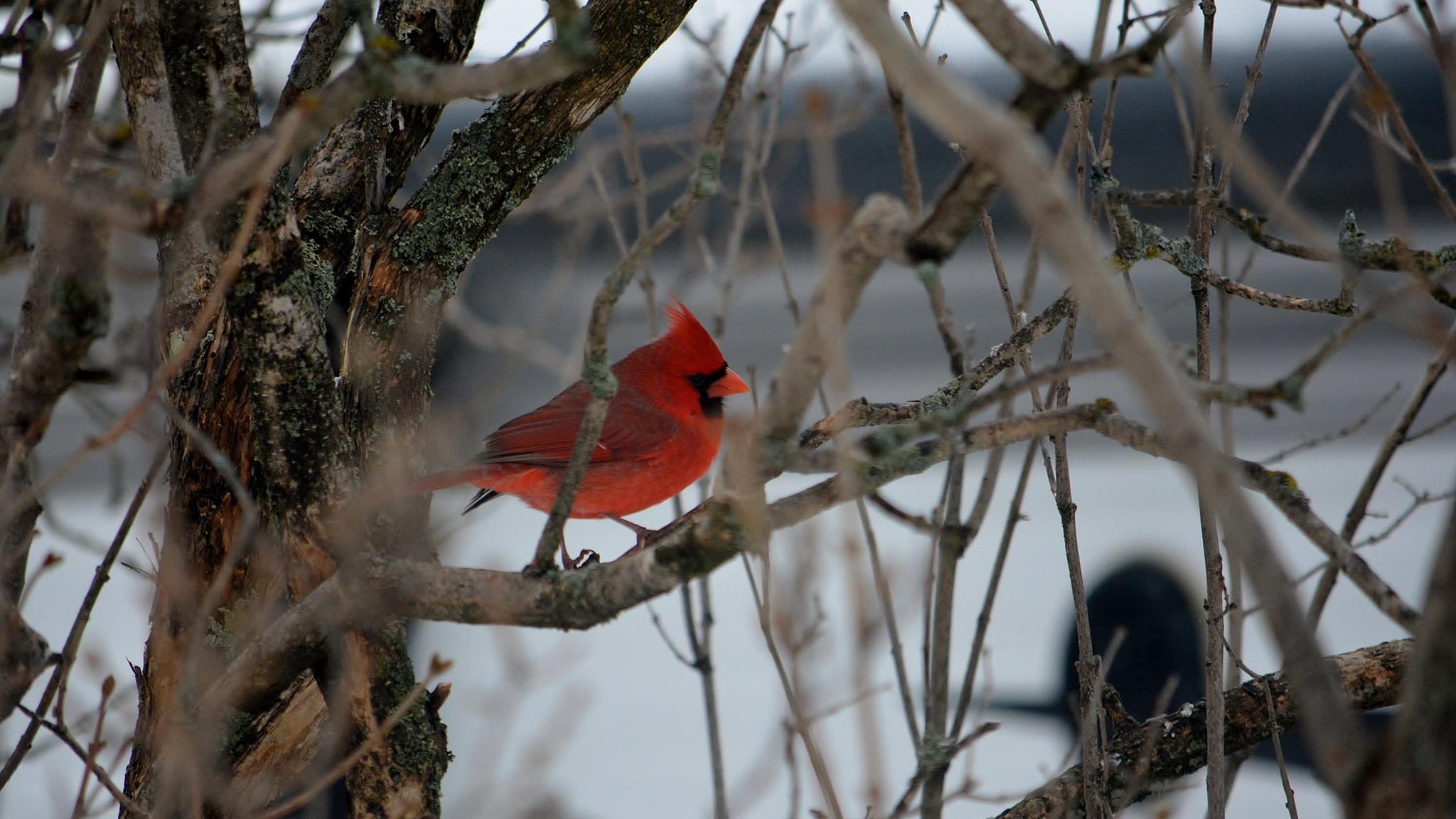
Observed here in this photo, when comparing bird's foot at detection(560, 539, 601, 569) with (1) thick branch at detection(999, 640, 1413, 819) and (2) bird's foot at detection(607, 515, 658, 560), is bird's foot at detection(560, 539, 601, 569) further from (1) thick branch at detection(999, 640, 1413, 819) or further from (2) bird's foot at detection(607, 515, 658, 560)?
(1) thick branch at detection(999, 640, 1413, 819)

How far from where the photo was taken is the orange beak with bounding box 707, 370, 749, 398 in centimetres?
317

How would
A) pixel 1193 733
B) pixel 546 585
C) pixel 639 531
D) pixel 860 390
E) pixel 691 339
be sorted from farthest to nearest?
pixel 860 390 → pixel 691 339 → pixel 639 531 → pixel 1193 733 → pixel 546 585

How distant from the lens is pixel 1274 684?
6.73 ft

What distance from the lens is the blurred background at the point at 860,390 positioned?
3.89 meters

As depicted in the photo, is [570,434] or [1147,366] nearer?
[1147,366]

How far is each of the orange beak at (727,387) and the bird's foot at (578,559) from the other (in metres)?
0.53

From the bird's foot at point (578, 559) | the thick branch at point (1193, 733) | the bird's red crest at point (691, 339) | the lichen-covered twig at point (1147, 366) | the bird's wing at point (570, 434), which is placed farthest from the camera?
the bird's red crest at point (691, 339)

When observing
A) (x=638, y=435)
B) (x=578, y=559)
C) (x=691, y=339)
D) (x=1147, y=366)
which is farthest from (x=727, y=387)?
(x=1147, y=366)

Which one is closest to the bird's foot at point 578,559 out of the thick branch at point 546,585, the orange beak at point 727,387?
the orange beak at point 727,387

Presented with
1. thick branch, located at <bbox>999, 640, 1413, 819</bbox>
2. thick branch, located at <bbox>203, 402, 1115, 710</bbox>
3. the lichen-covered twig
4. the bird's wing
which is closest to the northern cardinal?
the bird's wing

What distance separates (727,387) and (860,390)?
6.29ft

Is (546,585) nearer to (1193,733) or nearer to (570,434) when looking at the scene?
(1193,733)

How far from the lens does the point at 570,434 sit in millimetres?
3051

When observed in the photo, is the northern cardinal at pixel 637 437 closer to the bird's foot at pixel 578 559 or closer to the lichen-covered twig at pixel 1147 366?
the bird's foot at pixel 578 559
